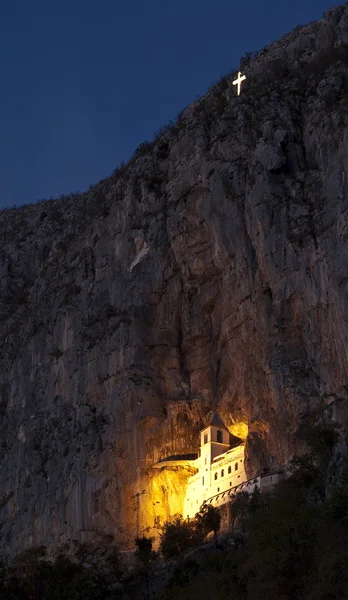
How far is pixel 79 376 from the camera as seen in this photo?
8919 centimetres

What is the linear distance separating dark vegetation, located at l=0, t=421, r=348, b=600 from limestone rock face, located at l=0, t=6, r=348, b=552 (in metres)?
3.87

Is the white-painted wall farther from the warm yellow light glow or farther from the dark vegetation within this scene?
the dark vegetation

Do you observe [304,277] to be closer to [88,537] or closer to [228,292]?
[228,292]

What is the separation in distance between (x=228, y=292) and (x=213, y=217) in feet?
21.2

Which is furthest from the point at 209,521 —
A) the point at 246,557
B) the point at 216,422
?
the point at 216,422

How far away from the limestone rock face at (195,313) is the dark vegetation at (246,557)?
3871 mm

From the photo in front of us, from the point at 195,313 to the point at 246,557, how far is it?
28.2m

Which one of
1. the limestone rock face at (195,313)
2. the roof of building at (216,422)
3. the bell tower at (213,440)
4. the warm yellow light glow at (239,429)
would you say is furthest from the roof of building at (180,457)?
the warm yellow light glow at (239,429)

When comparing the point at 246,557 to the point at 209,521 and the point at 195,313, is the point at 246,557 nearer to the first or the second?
the point at 209,521

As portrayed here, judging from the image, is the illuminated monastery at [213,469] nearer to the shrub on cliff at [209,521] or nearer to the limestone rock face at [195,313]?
the limestone rock face at [195,313]

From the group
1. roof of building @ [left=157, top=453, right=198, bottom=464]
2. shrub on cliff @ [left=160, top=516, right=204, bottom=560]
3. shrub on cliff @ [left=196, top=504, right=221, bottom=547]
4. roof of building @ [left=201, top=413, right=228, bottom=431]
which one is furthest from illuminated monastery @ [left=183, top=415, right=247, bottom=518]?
shrub on cliff @ [left=160, top=516, right=204, bottom=560]

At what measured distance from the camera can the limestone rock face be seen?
238 ft

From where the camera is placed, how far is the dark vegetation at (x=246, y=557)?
56500mm

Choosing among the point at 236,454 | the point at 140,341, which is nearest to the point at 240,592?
the point at 236,454
